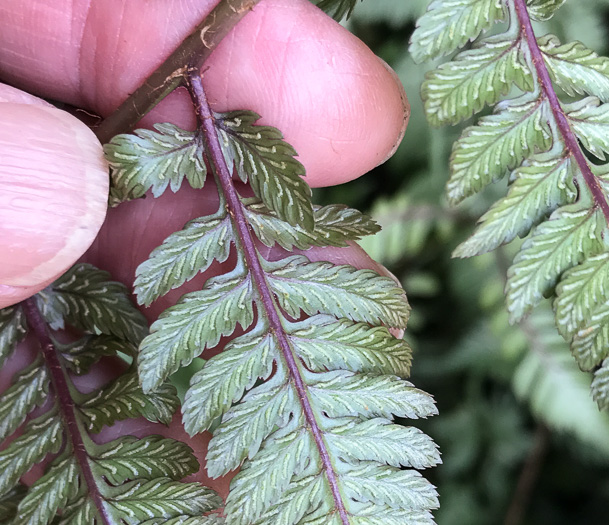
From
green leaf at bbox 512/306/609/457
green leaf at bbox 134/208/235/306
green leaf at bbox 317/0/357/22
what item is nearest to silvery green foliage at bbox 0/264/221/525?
green leaf at bbox 134/208/235/306

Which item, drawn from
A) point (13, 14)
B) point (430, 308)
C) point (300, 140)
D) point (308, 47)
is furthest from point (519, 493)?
point (13, 14)

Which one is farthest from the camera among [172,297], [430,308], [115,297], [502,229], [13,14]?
[430,308]

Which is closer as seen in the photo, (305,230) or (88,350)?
(305,230)

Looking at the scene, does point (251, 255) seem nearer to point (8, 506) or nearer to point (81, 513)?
point (81, 513)

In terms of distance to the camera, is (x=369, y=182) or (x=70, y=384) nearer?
(x=70, y=384)

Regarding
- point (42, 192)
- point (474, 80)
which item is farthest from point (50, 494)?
point (474, 80)

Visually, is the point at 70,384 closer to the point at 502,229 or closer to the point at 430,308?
the point at 502,229
